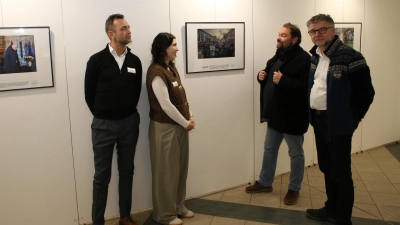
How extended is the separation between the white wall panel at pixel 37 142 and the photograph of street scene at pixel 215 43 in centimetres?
127

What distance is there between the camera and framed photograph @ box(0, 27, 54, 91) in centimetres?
268

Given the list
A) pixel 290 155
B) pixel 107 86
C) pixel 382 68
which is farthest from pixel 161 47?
pixel 382 68

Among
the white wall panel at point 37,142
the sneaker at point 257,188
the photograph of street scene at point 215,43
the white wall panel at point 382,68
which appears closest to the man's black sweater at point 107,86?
the white wall panel at point 37,142

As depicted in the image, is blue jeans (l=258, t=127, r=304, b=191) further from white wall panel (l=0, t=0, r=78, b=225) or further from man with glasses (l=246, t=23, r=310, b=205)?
white wall panel (l=0, t=0, r=78, b=225)

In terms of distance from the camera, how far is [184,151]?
3.17 metres

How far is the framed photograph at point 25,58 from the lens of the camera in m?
2.68

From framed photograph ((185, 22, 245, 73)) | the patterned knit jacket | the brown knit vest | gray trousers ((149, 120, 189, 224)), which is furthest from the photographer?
framed photograph ((185, 22, 245, 73))

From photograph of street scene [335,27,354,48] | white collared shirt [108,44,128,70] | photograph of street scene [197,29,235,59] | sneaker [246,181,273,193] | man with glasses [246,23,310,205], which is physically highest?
photograph of street scene [335,27,354,48]

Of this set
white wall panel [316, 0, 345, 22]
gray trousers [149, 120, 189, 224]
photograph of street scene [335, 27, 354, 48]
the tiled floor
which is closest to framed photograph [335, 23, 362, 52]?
photograph of street scene [335, 27, 354, 48]

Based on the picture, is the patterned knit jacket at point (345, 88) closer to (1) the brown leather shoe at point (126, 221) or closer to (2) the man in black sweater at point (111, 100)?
(2) the man in black sweater at point (111, 100)

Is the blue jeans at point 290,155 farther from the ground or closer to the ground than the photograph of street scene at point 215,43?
closer to the ground

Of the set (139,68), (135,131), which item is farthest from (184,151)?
(139,68)

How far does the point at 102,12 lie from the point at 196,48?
93 cm

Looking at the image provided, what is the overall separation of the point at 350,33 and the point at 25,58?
389 cm
